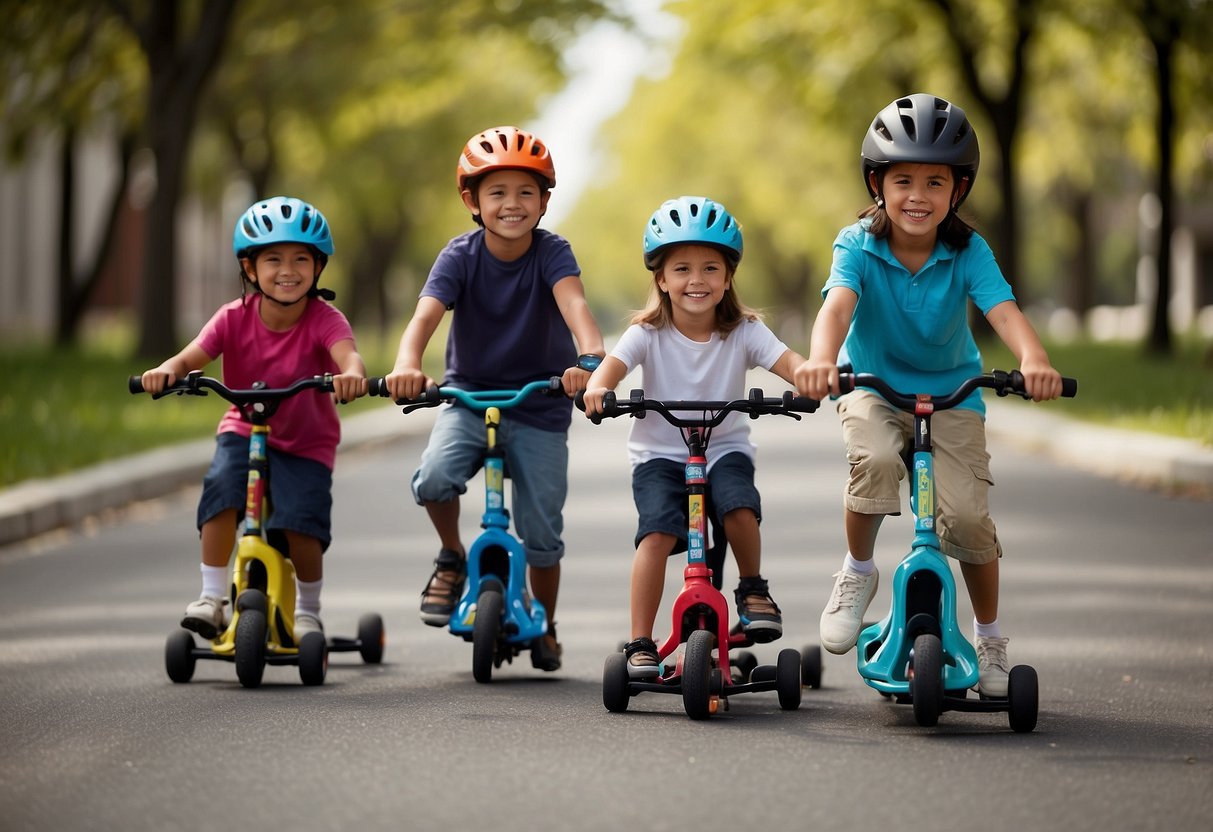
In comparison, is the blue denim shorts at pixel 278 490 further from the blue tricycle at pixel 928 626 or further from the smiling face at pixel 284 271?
the blue tricycle at pixel 928 626

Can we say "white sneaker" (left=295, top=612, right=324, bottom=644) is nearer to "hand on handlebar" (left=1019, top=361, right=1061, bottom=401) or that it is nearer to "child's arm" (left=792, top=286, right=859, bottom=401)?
"child's arm" (left=792, top=286, right=859, bottom=401)

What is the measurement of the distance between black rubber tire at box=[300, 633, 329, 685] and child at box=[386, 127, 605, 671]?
1.31 feet

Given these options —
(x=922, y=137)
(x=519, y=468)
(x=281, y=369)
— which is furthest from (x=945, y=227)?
(x=281, y=369)

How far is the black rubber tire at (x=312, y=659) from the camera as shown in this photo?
22.4 ft

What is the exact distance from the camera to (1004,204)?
3102 cm

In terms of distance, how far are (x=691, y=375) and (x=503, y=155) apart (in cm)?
117

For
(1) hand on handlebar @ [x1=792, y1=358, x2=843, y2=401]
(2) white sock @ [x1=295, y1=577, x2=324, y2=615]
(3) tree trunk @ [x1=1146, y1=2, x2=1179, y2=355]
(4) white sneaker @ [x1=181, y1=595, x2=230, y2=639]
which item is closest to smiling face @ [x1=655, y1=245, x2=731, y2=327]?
(1) hand on handlebar @ [x1=792, y1=358, x2=843, y2=401]

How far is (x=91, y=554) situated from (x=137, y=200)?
6208 cm

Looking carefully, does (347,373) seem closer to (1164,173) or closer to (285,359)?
(285,359)

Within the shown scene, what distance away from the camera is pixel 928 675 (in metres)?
5.69

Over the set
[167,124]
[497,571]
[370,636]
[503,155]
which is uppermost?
[167,124]

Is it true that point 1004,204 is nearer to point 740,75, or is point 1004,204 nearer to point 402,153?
point 740,75

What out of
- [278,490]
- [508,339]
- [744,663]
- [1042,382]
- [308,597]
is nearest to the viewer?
[1042,382]

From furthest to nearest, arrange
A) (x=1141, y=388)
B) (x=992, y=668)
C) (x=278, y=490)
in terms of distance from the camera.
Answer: (x=1141, y=388) → (x=278, y=490) → (x=992, y=668)
